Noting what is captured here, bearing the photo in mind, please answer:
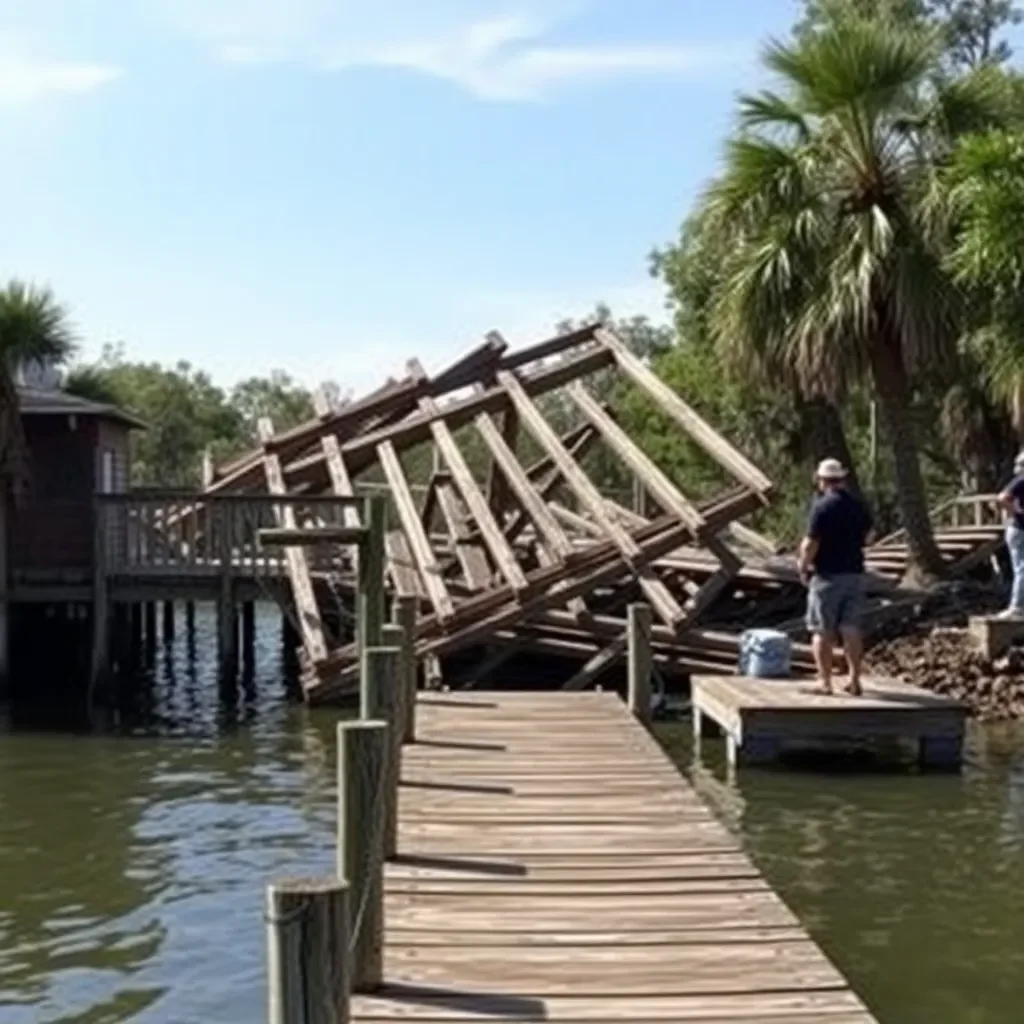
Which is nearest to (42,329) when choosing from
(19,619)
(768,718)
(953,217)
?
(19,619)

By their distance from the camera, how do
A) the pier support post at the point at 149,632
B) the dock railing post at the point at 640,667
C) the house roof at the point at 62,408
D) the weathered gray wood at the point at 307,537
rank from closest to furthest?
the weathered gray wood at the point at 307,537 → the dock railing post at the point at 640,667 → the house roof at the point at 62,408 → the pier support post at the point at 149,632

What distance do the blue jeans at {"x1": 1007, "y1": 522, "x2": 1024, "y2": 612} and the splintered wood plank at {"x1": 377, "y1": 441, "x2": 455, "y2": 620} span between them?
588 centimetres

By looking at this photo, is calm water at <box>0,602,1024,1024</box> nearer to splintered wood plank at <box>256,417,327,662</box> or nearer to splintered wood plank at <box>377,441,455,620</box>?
splintered wood plank at <box>256,417,327,662</box>

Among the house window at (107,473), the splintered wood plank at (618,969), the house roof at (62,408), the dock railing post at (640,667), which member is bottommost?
the splintered wood plank at (618,969)

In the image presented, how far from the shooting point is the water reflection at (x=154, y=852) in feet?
32.6

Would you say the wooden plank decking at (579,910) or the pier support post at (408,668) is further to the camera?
the pier support post at (408,668)

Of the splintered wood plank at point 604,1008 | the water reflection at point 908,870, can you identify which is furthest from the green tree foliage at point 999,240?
the splintered wood plank at point 604,1008

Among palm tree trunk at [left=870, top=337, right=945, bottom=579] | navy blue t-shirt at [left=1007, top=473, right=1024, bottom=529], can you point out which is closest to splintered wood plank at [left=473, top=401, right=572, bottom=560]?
palm tree trunk at [left=870, top=337, right=945, bottom=579]

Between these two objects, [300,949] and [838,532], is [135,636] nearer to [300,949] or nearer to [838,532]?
[838,532]

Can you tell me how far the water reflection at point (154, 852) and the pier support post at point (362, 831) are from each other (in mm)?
2180

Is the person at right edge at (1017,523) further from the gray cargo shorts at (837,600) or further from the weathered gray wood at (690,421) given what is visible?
the gray cargo shorts at (837,600)

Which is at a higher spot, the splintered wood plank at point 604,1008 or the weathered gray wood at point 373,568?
the weathered gray wood at point 373,568

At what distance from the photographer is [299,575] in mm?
22750

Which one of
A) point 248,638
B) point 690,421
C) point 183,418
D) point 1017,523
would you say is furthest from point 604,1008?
point 183,418
